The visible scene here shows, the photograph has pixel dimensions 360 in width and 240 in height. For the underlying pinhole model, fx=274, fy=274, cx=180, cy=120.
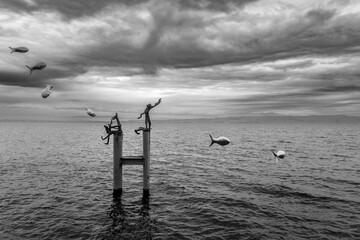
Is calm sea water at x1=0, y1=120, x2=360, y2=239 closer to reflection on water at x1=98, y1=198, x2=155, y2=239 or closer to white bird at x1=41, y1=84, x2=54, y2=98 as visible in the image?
reflection on water at x1=98, y1=198, x2=155, y2=239

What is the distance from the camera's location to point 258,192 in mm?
22219

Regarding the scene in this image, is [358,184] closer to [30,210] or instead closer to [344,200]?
[344,200]

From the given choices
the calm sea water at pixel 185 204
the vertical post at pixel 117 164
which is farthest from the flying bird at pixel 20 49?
the vertical post at pixel 117 164

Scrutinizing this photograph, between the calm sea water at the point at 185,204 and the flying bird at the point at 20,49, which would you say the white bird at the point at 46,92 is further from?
the calm sea water at the point at 185,204

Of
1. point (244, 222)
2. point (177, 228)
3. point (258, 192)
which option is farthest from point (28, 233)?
point (258, 192)

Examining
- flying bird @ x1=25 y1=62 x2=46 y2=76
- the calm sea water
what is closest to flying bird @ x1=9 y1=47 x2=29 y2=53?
flying bird @ x1=25 y1=62 x2=46 y2=76

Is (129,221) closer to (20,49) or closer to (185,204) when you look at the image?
(185,204)

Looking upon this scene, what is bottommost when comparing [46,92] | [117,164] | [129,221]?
[129,221]

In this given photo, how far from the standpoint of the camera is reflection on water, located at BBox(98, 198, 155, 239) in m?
14.2

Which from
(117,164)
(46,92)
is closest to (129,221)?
(117,164)

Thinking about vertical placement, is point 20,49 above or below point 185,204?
above

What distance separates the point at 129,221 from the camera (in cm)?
1608

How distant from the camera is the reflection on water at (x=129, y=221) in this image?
14242mm

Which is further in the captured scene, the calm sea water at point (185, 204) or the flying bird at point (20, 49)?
the calm sea water at point (185, 204)
